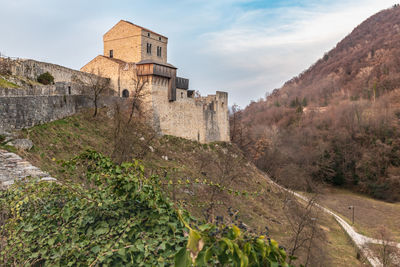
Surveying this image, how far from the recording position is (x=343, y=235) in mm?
22594

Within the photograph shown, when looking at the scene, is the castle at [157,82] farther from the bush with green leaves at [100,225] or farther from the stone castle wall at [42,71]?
the bush with green leaves at [100,225]

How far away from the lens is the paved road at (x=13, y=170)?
252 inches

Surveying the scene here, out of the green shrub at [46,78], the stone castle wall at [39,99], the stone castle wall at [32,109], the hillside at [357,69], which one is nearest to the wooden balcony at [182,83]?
the stone castle wall at [39,99]

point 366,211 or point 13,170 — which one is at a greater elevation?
point 13,170

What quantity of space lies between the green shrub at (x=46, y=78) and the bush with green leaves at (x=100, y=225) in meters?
17.5

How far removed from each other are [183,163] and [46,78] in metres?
11.6

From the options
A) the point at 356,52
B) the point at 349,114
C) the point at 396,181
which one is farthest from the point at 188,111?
the point at 356,52

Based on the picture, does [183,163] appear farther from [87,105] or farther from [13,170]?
[13,170]

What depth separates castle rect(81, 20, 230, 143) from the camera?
71.3 feet

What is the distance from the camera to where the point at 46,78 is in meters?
19.3

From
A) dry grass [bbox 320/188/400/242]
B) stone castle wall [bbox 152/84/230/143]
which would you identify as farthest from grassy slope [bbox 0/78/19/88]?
dry grass [bbox 320/188/400/242]

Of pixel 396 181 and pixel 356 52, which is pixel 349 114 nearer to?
pixel 396 181

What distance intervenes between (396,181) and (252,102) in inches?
2478

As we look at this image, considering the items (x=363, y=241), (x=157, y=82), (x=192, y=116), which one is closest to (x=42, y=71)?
(x=157, y=82)
